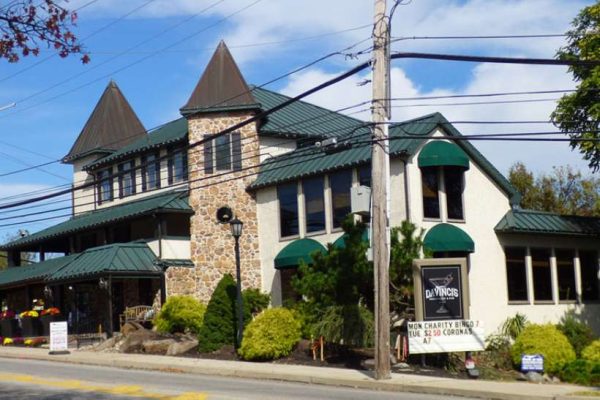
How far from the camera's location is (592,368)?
20.1 metres

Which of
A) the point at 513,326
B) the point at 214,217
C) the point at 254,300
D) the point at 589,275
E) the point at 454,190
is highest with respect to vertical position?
the point at 454,190

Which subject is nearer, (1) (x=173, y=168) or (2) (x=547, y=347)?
(2) (x=547, y=347)

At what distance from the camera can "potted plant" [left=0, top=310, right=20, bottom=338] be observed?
38.7m

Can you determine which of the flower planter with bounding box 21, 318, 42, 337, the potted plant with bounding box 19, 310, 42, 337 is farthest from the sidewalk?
the flower planter with bounding box 21, 318, 42, 337

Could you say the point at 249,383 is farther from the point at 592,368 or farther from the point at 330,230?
the point at 330,230

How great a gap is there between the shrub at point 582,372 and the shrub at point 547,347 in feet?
2.99

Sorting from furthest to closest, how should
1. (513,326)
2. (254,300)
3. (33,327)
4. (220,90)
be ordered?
(33,327)
(220,90)
(254,300)
(513,326)

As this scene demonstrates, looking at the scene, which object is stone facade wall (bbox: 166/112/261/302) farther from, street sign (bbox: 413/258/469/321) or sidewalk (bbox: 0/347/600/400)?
street sign (bbox: 413/258/469/321)

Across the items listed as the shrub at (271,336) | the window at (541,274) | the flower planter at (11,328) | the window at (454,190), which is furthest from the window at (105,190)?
the window at (541,274)

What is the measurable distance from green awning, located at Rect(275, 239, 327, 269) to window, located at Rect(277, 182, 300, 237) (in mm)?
908

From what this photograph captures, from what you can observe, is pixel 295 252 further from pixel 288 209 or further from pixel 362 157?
pixel 362 157

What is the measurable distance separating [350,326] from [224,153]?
13.4 m

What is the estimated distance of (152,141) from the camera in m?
38.7

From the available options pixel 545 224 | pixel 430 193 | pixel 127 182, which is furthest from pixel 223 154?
pixel 545 224
